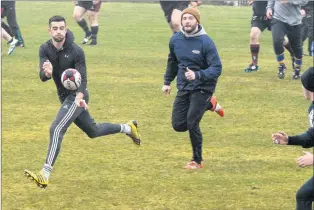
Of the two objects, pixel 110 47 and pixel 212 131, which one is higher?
pixel 212 131

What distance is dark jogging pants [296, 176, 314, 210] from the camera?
636 cm

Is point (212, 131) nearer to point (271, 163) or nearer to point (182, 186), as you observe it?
point (271, 163)

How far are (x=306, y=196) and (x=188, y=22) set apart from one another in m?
3.41

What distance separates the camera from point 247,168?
920cm

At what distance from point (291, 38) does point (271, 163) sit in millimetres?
6150

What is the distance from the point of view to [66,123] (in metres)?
8.64

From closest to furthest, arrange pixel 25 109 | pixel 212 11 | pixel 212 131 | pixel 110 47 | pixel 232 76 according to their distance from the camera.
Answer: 1. pixel 212 131
2. pixel 25 109
3. pixel 232 76
4. pixel 110 47
5. pixel 212 11

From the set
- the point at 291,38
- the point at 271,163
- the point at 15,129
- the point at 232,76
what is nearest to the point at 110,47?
the point at 232,76

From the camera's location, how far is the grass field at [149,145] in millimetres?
8102

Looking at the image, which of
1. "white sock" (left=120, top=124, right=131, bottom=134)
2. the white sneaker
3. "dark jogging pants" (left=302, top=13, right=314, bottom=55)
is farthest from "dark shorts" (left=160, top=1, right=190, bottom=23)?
"white sock" (left=120, top=124, right=131, bottom=134)

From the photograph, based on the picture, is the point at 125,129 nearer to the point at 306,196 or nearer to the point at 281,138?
the point at 281,138

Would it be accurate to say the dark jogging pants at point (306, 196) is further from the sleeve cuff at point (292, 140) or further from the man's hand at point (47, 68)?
the man's hand at point (47, 68)

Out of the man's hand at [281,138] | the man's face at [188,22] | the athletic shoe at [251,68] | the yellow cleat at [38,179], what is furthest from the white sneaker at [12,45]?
the man's hand at [281,138]

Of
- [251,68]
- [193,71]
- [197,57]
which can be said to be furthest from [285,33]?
[193,71]
